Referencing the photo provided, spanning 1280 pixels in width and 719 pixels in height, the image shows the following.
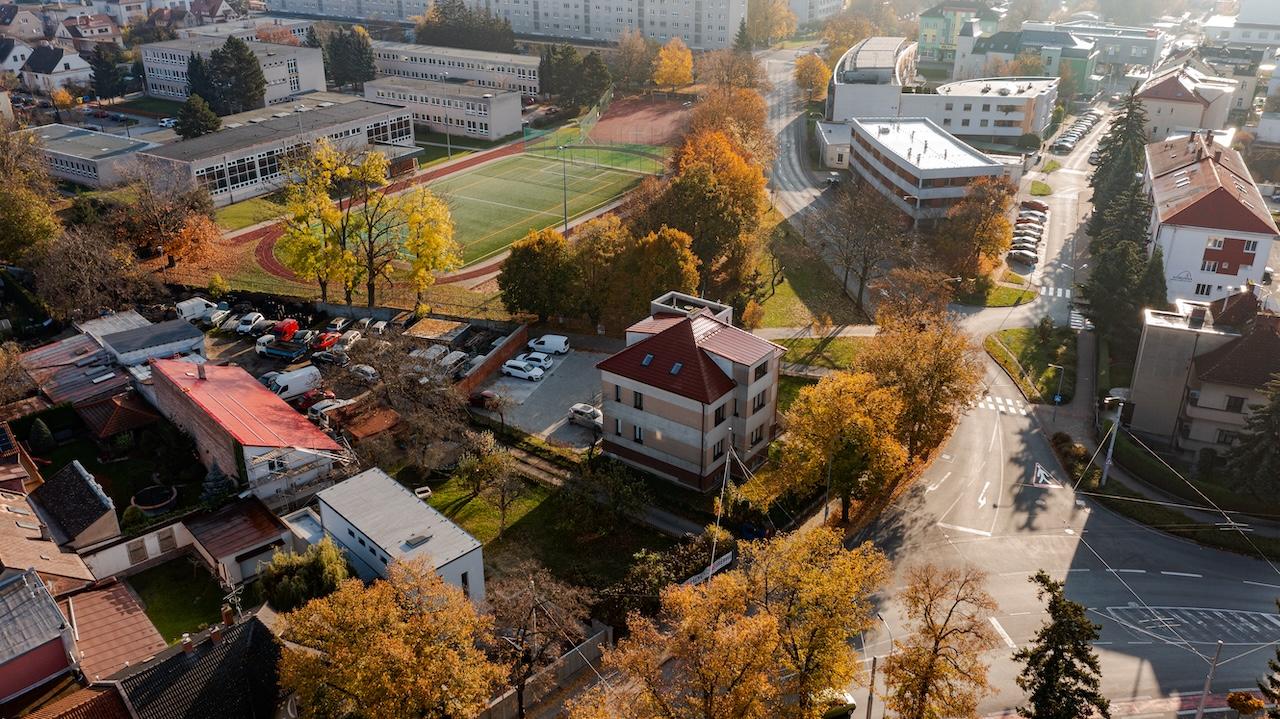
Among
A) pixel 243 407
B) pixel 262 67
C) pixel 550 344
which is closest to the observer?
pixel 243 407

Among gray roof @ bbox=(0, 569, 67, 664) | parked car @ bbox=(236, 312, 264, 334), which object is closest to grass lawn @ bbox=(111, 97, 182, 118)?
parked car @ bbox=(236, 312, 264, 334)

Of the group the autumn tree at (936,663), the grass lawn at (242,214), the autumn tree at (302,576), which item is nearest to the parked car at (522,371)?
the autumn tree at (302,576)

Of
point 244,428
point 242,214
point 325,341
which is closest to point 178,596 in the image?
point 244,428

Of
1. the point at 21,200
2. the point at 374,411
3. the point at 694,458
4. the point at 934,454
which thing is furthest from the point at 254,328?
the point at 934,454

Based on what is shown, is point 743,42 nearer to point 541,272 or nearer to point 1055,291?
point 1055,291

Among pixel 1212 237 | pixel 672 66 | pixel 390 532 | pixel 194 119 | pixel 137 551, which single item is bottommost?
pixel 137 551

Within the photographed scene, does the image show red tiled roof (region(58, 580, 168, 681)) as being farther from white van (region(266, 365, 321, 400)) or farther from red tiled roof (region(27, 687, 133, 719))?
white van (region(266, 365, 321, 400))
